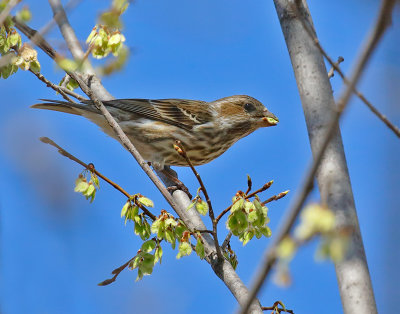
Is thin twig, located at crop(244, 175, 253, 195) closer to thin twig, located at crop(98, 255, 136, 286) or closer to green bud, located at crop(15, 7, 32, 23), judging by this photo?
thin twig, located at crop(98, 255, 136, 286)

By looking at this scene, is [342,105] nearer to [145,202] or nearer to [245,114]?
[145,202]

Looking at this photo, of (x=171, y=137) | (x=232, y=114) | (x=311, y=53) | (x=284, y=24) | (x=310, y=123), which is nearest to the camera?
(x=310, y=123)

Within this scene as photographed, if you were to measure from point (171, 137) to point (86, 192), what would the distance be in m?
3.38

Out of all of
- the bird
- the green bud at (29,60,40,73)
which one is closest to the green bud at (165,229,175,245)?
the green bud at (29,60,40,73)

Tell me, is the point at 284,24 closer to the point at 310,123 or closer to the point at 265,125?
the point at 310,123

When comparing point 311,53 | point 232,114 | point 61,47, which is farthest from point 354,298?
point 232,114

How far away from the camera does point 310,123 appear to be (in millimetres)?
3363

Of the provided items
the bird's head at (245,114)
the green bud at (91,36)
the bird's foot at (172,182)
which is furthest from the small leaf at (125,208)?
the bird's head at (245,114)

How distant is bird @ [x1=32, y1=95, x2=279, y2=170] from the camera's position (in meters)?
6.95

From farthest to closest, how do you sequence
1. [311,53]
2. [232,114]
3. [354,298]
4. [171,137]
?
[232,114], [171,137], [311,53], [354,298]

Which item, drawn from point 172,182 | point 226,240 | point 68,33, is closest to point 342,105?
point 226,240

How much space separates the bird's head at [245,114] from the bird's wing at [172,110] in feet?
0.84

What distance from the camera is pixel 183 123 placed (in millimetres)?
7652

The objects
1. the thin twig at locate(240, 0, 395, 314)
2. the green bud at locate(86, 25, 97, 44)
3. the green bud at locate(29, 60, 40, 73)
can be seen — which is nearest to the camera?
the thin twig at locate(240, 0, 395, 314)
